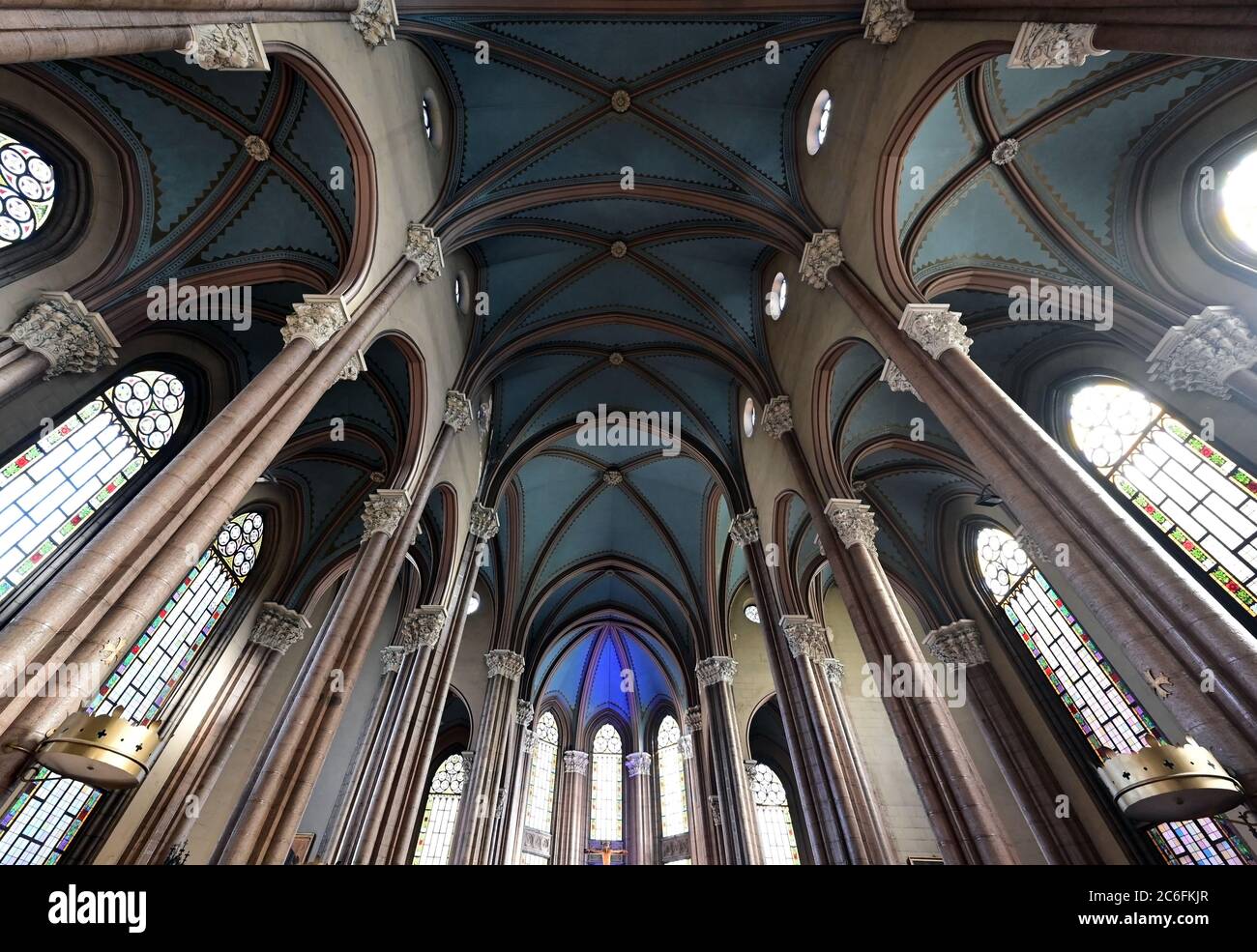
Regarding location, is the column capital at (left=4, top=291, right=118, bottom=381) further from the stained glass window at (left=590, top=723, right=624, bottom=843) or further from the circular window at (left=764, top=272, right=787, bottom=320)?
the stained glass window at (left=590, top=723, right=624, bottom=843)

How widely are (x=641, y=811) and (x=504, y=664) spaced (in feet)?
29.5

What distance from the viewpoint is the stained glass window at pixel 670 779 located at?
2197 cm

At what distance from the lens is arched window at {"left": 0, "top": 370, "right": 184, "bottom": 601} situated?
30.5ft

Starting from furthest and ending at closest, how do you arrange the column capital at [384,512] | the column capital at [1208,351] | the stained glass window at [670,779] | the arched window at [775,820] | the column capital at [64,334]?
the stained glass window at [670,779], the arched window at [775,820], the column capital at [384,512], the column capital at [64,334], the column capital at [1208,351]

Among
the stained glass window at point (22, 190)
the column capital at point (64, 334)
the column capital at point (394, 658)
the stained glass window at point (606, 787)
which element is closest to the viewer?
the column capital at point (64, 334)

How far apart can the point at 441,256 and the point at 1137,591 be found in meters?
11.2

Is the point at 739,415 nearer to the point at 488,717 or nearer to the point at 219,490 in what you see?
the point at 488,717

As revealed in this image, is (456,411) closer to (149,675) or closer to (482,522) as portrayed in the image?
(482,522)

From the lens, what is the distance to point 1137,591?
15.9ft

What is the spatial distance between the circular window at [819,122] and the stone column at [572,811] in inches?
839

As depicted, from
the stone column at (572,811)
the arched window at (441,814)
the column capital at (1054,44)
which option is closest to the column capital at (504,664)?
the arched window at (441,814)

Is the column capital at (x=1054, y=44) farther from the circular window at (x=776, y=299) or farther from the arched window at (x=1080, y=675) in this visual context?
the arched window at (x=1080, y=675)

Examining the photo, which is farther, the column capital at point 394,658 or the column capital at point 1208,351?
the column capital at point 394,658

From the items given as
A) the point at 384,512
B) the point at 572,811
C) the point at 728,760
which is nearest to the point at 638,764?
the point at 572,811
